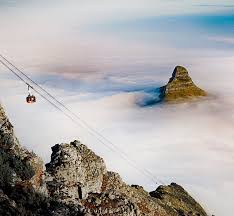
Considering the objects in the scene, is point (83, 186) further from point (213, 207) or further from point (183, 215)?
point (213, 207)

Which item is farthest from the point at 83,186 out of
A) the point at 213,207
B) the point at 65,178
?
the point at 213,207

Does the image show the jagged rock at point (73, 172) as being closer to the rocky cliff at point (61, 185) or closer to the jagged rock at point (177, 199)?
the rocky cliff at point (61, 185)

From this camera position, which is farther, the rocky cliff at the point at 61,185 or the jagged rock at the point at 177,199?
the jagged rock at the point at 177,199

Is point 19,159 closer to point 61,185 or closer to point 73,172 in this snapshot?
point 61,185

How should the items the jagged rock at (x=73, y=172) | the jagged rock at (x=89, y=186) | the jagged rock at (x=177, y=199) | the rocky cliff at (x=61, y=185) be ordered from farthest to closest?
the jagged rock at (x=177, y=199) < the jagged rock at (x=73, y=172) < the jagged rock at (x=89, y=186) < the rocky cliff at (x=61, y=185)

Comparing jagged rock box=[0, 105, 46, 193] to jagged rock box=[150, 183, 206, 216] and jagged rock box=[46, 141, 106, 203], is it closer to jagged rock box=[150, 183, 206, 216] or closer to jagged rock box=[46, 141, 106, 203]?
jagged rock box=[46, 141, 106, 203]

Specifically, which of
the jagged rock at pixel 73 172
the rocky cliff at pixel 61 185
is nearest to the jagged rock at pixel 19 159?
the rocky cliff at pixel 61 185

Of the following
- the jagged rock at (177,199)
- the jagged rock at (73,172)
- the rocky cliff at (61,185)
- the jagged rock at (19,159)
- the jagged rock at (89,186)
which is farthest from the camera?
the jagged rock at (177,199)

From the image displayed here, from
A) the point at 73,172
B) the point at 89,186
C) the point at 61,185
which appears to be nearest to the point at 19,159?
the point at 61,185
